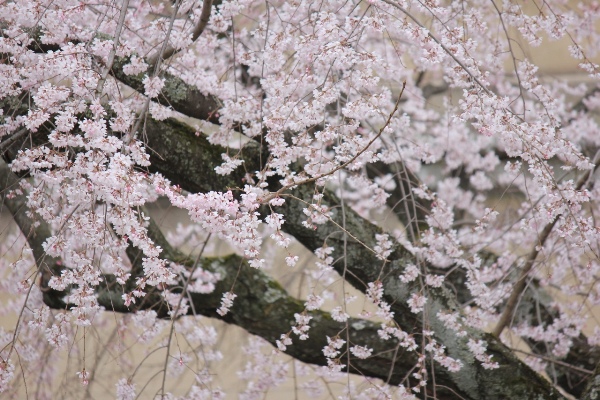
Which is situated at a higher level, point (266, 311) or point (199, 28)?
point (199, 28)

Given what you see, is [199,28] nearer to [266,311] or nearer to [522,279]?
[266,311]

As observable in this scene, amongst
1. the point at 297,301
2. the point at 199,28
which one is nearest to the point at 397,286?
the point at 297,301

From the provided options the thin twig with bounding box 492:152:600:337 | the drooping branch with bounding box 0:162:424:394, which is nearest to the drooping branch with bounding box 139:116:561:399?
the drooping branch with bounding box 0:162:424:394

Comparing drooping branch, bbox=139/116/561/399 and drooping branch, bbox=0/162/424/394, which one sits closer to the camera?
drooping branch, bbox=139/116/561/399

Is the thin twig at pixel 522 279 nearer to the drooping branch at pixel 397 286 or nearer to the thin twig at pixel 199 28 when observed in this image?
the drooping branch at pixel 397 286

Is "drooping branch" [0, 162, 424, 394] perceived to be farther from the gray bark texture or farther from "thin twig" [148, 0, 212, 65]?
"thin twig" [148, 0, 212, 65]

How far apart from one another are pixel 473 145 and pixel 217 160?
2.21m

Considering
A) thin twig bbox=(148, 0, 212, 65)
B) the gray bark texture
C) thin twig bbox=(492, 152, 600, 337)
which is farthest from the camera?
thin twig bbox=(492, 152, 600, 337)

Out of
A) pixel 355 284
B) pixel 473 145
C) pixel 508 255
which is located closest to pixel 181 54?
pixel 355 284

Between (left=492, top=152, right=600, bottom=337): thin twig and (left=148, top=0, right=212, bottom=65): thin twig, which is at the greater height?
(left=148, top=0, right=212, bottom=65): thin twig

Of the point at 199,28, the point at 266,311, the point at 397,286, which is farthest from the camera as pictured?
the point at 266,311

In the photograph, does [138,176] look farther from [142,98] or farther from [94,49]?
[142,98]

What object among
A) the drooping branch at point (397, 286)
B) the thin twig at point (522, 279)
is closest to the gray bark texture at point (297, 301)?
the drooping branch at point (397, 286)

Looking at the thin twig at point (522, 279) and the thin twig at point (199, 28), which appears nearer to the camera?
the thin twig at point (199, 28)
